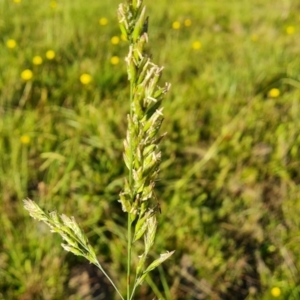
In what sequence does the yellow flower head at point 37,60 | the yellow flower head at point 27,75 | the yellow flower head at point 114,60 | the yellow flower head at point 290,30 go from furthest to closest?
the yellow flower head at point 290,30, the yellow flower head at point 114,60, the yellow flower head at point 37,60, the yellow flower head at point 27,75

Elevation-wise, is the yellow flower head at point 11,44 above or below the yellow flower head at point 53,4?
below

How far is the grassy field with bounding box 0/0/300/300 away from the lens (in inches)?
82.3

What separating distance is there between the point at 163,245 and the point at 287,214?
2.45 ft

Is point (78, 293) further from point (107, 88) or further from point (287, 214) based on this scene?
point (107, 88)

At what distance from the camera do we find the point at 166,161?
8.43ft

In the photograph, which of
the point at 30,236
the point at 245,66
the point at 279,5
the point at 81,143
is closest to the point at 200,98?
the point at 245,66

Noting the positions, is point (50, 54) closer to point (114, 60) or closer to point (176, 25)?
point (114, 60)

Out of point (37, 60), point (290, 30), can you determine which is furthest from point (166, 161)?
point (290, 30)

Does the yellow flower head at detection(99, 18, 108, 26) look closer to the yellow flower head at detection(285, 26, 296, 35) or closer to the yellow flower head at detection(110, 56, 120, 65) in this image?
the yellow flower head at detection(110, 56, 120, 65)

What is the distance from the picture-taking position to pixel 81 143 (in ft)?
8.66

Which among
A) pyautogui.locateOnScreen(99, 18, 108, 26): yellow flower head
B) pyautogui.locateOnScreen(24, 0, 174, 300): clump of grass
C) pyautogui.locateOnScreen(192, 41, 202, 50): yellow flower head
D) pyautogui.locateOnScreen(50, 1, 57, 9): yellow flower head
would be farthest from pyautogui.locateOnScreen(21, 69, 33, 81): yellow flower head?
pyautogui.locateOnScreen(24, 0, 174, 300): clump of grass

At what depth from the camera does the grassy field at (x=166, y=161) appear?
2090 mm

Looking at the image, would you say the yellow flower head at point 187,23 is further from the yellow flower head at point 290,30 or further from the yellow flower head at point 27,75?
the yellow flower head at point 27,75

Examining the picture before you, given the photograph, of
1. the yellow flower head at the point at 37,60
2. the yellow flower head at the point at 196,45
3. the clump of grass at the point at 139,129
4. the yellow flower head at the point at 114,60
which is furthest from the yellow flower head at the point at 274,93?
the clump of grass at the point at 139,129
